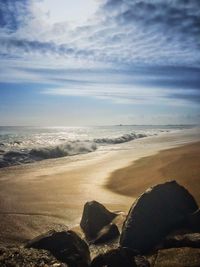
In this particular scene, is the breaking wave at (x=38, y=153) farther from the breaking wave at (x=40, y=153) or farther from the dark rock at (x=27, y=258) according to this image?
the dark rock at (x=27, y=258)

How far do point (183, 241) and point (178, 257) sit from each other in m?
Answer: 0.36

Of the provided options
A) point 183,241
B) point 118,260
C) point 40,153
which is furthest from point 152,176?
point 40,153

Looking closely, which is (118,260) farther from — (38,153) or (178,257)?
(38,153)

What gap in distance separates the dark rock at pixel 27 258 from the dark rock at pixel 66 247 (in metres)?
0.15

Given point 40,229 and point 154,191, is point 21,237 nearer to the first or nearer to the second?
point 40,229

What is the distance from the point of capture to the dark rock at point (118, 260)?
440 centimetres

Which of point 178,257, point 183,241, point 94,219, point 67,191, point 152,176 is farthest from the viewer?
point 152,176

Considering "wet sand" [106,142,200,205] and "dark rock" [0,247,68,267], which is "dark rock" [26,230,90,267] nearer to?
"dark rock" [0,247,68,267]

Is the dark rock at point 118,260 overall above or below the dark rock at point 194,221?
below

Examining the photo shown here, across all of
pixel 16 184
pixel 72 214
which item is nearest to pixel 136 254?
pixel 72 214

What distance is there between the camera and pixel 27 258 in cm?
434

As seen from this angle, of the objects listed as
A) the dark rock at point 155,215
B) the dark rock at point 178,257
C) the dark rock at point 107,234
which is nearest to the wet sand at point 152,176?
the dark rock at point 155,215

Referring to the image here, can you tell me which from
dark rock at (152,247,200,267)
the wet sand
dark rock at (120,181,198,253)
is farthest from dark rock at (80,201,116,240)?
the wet sand

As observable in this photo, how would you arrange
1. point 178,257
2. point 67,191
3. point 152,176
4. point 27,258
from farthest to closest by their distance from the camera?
point 152,176 → point 67,191 → point 178,257 → point 27,258
